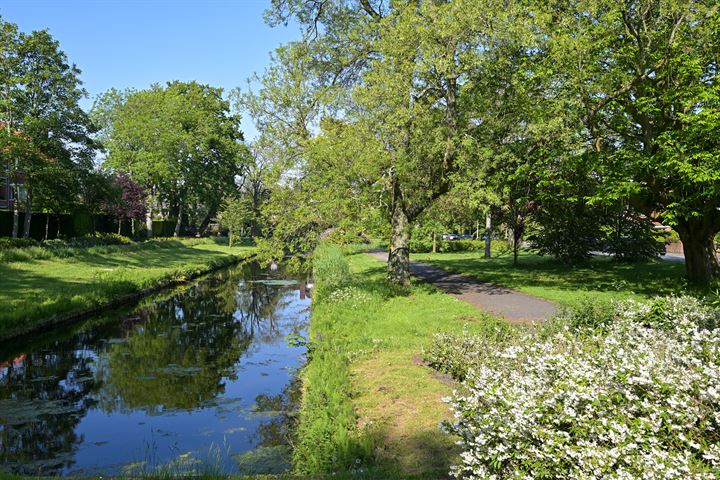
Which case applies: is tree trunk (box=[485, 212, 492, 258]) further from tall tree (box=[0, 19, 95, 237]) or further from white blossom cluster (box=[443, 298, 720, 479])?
white blossom cluster (box=[443, 298, 720, 479])

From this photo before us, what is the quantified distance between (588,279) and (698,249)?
418 centimetres

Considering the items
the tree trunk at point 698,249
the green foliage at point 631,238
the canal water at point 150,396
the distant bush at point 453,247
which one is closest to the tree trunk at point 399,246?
the canal water at point 150,396

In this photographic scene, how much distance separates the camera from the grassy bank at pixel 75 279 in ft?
47.6

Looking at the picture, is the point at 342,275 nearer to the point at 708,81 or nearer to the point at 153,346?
the point at 153,346

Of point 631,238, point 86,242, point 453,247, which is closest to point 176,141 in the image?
point 86,242

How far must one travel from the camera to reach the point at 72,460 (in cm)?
753

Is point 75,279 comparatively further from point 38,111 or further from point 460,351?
point 460,351

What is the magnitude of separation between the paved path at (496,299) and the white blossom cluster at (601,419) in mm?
7112

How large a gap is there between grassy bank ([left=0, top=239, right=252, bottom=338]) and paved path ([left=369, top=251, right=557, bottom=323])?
12170 mm

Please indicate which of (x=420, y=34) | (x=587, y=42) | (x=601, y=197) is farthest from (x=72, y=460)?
(x=587, y=42)

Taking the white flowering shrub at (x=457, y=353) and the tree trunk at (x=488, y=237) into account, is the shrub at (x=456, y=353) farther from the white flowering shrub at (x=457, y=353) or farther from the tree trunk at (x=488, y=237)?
the tree trunk at (x=488, y=237)

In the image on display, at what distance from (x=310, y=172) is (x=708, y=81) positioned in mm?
12529

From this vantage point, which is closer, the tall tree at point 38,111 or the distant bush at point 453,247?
the tall tree at point 38,111

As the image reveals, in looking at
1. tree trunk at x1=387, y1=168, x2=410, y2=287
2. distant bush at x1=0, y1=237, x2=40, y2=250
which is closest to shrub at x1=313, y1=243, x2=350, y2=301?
tree trunk at x1=387, y1=168, x2=410, y2=287
